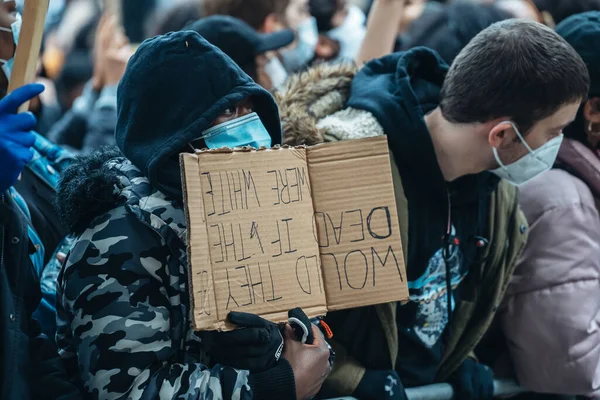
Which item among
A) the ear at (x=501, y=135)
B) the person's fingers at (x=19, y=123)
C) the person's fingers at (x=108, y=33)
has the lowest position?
the ear at (x=501, y=135)

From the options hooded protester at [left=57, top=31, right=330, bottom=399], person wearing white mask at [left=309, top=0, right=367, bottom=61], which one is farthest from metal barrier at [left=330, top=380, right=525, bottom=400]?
person wearing white mask at [left=309, top=0, right=367, bottom=61]

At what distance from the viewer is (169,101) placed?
82.6 inches

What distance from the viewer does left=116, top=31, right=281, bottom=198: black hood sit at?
6.82 feet

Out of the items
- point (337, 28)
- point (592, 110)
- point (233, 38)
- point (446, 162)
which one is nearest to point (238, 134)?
point (446, 162)

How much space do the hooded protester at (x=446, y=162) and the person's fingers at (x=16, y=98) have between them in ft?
2.91

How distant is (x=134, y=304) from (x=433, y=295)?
1273 millimetres

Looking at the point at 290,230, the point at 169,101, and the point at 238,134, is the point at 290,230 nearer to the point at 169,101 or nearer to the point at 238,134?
the point at 238,134

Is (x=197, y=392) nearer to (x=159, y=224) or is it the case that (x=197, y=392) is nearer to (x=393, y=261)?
(x=159, y=224)

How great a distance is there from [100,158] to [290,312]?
0.72 m

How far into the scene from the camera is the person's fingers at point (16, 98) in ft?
6.96

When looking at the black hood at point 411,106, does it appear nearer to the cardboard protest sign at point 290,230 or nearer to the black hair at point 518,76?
the black hair at point 518,76

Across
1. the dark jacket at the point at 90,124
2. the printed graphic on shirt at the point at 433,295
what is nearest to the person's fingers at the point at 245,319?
the printed graphic on shirt at the point at 433,295

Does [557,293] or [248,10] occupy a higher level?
[248,10]

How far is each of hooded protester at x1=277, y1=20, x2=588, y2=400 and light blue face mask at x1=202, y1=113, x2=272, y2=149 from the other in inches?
16.8
